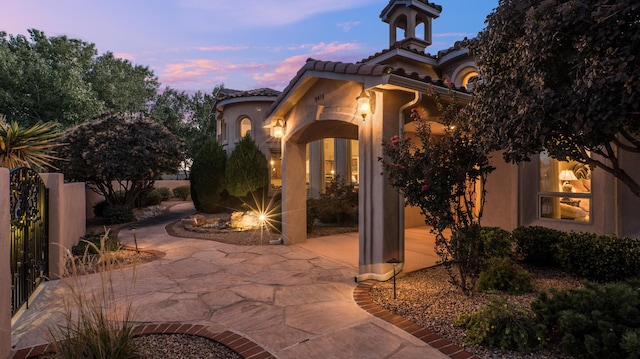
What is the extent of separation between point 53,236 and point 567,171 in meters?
10.0

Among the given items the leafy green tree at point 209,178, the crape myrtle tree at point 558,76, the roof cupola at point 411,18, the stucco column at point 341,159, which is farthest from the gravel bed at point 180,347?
the roof cupola at point 411,18

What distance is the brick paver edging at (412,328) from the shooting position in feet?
10.9

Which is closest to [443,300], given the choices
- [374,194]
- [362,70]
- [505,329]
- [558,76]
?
[505,329]

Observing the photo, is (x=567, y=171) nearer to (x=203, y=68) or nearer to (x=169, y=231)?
(x=169, y=231)

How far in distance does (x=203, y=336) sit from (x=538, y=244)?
19.3 ft

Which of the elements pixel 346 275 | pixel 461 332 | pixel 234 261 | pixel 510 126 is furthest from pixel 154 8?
pixel 461 332

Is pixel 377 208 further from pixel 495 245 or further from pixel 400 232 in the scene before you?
pixel 495 245

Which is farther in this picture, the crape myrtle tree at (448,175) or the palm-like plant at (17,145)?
the palm-like plant at (17,145)

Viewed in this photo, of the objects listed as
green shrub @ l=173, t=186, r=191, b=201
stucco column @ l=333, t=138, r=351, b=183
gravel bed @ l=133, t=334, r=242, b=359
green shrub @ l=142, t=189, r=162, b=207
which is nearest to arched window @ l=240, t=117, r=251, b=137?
green shrub @ l=142, t=189, r=162, b=207

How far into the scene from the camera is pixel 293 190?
894 cm

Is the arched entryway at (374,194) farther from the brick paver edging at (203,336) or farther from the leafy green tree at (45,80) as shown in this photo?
the leafy green tree at (45,80)

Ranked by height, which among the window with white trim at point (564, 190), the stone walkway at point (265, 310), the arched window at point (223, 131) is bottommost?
the stone walkway at point (265, 310)

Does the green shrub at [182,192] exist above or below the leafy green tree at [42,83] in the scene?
below

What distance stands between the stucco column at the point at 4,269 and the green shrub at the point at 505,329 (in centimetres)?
465
